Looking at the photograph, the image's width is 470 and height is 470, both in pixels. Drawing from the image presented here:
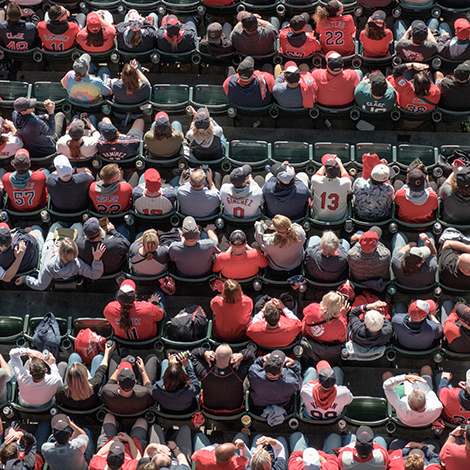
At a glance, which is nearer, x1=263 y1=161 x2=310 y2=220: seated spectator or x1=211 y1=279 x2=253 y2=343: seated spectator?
x1=211 y1=279 x2=253 y2=343: seated spectator

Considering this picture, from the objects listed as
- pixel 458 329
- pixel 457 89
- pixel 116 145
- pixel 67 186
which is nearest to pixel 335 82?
pixel 457 89

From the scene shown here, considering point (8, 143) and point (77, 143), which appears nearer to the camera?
point (77, 143)

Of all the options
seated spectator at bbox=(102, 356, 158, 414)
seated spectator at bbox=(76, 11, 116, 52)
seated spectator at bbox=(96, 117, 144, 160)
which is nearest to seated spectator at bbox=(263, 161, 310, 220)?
seated spectator at bbox=(96, 117, 144, 160)

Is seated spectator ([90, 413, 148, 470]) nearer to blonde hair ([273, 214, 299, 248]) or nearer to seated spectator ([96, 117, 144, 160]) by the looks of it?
blonde hair ([273, 214, 299, 248])

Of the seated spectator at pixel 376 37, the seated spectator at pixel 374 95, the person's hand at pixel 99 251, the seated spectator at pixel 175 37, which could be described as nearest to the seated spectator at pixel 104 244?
the person's hand at pixel 99 251

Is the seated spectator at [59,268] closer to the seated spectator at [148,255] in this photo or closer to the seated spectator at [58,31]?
the seated spectator at [148,255]

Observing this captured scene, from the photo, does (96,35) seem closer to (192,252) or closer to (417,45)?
(192,252)

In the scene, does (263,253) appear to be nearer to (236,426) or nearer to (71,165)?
(236,426)
